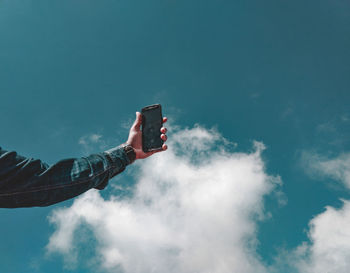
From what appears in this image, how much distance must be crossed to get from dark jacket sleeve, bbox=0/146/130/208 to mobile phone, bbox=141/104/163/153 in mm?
1803

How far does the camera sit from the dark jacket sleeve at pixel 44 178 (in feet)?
8.27

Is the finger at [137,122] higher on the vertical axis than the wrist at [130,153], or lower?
higher

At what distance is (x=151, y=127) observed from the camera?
5445mm

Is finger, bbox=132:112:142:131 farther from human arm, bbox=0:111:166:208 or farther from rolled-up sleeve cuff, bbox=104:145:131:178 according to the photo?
human arm, bbox=0:111:166:208

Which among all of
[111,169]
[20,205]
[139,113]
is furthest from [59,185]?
[139,113]

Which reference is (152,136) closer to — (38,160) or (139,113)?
(139,113)

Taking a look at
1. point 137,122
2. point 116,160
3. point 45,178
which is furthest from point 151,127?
point 45,178

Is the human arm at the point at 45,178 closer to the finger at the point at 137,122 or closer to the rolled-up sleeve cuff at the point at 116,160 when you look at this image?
the rolled-up sleeve cuff at the point at 116,160

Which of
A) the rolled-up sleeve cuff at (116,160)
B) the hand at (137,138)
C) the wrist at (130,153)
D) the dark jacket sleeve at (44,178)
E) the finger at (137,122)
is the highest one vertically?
the finger at (137,122)

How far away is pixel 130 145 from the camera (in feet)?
16.1

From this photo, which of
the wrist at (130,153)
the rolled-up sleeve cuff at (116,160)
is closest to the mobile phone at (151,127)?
the wrist at (130,153)

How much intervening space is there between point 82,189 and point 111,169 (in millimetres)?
543

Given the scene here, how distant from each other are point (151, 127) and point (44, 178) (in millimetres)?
2964

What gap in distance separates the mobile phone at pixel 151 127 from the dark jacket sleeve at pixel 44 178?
1803 millimetres
